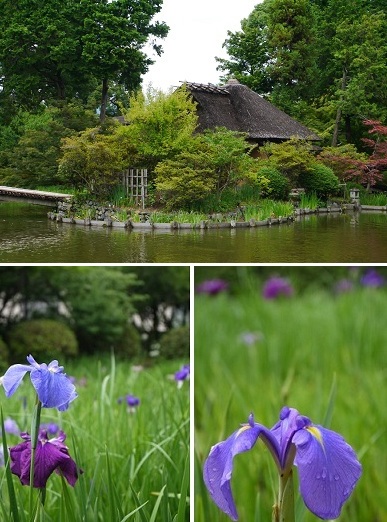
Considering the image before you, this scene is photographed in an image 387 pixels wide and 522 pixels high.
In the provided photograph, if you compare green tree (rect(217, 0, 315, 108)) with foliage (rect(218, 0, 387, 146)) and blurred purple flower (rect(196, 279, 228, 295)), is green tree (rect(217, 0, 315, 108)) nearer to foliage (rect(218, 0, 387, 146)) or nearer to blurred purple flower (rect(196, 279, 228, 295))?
foliage (rect(218, 0, 387, 146))

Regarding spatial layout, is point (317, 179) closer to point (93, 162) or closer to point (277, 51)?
point (93, 162)

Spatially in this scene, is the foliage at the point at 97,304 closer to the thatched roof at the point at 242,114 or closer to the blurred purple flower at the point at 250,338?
the blurred purple flower at the point at 250,338

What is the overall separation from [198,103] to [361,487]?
52.5 feet

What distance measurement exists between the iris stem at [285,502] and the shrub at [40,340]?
2.94 meters

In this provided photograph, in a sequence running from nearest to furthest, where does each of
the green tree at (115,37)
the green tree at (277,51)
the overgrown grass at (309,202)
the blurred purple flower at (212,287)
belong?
the blurred purple flower at (212,287), the overgrown grass at (309,202), the green tree at (277,51), the green tree at (115,37)

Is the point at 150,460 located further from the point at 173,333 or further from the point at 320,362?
the point at 173,333

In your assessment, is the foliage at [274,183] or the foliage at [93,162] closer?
the foliage at [93,162]

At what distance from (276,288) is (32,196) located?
1145 centimetres

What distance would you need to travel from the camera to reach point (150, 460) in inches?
65.2

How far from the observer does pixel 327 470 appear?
72 cm

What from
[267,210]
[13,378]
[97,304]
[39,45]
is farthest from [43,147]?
[13,378]

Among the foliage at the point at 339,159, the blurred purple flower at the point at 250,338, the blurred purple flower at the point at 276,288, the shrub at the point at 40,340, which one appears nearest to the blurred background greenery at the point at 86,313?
the shrub at the point at 40,340

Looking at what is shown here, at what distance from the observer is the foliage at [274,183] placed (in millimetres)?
14078

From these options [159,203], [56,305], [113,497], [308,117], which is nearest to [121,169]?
[159,203]
